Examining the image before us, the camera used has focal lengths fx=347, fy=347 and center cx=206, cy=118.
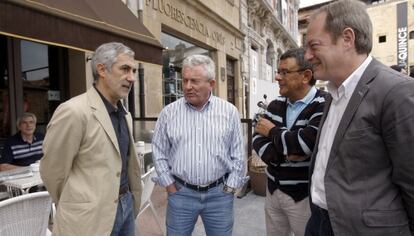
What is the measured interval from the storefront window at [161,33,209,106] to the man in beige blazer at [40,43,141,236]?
7.32m

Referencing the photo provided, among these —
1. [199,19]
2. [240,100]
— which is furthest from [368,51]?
[240,100]

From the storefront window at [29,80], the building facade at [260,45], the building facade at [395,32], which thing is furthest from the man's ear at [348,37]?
the building facade at [395,32]

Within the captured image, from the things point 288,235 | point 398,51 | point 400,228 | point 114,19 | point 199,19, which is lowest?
point 288,235

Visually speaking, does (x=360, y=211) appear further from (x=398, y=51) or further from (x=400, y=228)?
(x=398, y=51)

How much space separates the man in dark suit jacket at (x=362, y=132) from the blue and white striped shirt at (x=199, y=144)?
0.96 meters

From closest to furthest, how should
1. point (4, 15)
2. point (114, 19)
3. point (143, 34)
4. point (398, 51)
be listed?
point (4, 15) → point (114, 19) → point (143, 34) → point (398, 51)

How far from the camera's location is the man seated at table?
453cm

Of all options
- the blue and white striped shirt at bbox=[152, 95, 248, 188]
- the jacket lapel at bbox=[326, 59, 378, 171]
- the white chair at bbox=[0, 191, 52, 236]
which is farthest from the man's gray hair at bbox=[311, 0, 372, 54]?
the white chair at bbox=[0, 191, 52, 236]

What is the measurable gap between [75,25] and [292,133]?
296cm

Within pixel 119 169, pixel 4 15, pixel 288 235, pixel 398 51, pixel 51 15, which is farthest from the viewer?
pixel 398 51

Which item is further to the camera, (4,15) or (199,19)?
(199,19)

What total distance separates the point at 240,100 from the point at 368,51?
13.3 metres

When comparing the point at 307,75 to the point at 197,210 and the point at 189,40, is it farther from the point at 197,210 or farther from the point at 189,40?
the point at 189,40

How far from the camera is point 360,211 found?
140 centimetres
